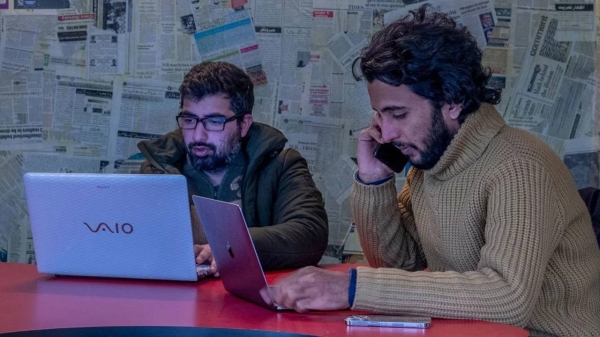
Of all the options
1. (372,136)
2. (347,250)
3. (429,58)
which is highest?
(429,58)

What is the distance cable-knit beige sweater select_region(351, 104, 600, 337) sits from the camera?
1786 mm

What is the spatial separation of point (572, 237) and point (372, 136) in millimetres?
614

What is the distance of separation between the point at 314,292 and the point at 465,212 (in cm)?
46

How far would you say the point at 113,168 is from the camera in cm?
349

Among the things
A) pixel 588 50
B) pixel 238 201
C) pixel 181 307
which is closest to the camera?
pixel 181 307

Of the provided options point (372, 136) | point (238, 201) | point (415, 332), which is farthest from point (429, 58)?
point (238, 201)

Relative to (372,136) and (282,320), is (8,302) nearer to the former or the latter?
(282,320)

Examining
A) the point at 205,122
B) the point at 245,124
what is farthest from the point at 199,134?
the point at 245,124

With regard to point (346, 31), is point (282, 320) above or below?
below

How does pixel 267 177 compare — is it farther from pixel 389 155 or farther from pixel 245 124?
pixel 389 155

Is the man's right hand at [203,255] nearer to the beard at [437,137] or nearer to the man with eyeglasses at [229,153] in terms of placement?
the man with eyeglasses at [229,153]

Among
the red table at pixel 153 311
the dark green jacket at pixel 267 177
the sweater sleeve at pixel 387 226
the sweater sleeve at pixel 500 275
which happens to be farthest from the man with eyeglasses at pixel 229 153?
the sweater sleeve at pixel 500 275

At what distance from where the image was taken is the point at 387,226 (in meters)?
2.39

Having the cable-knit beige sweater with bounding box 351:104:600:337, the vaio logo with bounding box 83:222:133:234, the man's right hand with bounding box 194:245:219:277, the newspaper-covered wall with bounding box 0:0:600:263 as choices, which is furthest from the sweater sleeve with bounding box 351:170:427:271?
the newspaper-covered wall with bounding box 0:0:600:263
